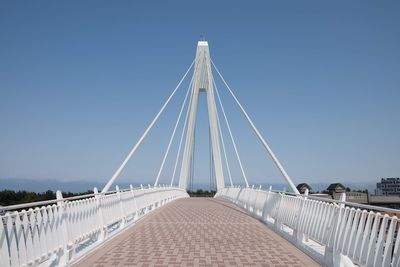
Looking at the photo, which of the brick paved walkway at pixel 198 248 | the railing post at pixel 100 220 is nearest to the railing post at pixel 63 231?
the brick paved walkway at pixel 198 248

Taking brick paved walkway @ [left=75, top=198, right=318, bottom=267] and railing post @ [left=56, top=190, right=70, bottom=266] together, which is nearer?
railing post @ [left=56, top=190, right=70, bottom=266]

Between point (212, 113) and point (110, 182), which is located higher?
point (212, 113)

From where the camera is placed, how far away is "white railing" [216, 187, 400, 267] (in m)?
5.18

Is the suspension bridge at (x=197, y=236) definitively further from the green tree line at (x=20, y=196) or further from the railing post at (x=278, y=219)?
the green tree line at (x=20, y=196)

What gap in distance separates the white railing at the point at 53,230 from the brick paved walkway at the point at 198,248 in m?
0.42

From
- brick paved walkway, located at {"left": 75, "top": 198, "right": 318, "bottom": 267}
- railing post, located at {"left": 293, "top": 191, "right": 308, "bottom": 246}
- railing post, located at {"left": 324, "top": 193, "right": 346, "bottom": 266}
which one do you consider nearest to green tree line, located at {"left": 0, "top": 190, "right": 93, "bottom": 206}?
brick paved walkway, located at {"left": 75, "top": 198, "right": 318, "bottom": 267}

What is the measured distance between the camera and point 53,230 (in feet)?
22.0

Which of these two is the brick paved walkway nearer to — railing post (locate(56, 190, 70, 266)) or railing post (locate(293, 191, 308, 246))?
railing post (locate(293, 191, 308, 246))

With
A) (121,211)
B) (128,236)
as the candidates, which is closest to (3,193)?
(121,211)

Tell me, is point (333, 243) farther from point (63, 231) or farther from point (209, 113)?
point (209, 113)

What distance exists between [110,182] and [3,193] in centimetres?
914

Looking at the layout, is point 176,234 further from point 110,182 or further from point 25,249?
point 25,249

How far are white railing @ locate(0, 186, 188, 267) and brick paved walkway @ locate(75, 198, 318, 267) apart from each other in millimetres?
421

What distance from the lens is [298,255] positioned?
847 cm
